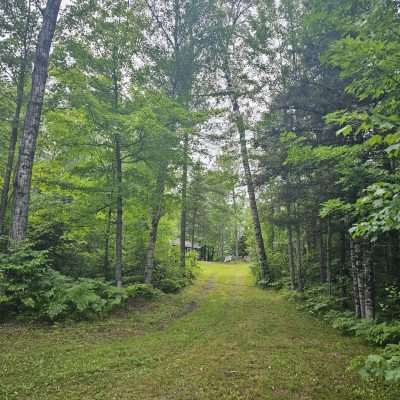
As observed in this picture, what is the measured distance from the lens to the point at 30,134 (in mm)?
7207

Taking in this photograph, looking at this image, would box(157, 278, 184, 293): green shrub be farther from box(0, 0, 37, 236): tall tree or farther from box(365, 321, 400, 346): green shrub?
box(365, 321, 400, 346): green shrub

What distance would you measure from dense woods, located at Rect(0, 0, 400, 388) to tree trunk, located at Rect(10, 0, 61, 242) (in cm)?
3

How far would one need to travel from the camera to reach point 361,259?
6961 millimetres

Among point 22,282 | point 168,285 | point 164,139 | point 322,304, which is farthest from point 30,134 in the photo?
point 322,304

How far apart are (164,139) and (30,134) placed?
3516 mm

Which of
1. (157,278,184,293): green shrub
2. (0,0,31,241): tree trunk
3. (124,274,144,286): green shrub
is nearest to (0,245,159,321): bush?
(0,0,31,241): tree trunk

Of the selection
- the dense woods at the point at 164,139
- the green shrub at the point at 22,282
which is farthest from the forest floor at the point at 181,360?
the dense woods at the point at 164,139

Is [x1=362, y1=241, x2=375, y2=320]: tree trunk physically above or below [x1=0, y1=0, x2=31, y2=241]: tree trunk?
below

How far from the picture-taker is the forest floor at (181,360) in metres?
3.58

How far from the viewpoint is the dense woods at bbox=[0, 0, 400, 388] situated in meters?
6.08

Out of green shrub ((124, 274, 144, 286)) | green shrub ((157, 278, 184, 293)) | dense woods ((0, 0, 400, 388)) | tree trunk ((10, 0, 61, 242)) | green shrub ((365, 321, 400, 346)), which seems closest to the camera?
green shrub ((365, 321, 400, 346))

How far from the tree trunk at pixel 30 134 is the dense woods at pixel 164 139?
0.10 ft

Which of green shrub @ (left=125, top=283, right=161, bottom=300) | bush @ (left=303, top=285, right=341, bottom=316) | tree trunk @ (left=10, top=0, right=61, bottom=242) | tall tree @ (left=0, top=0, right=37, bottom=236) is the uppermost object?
tall tree @ (left=0, top=0, right=37, bottom=236)

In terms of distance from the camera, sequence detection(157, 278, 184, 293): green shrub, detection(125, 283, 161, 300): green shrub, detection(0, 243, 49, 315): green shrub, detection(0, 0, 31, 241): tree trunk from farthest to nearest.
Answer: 1. detection(157, 278, 184, 293): green shrub
2. detection(125, 283, 161, 300): green shrub
3. detection(0, 0, 31, 241): tree trunk
4. detection(0, 243, 49, 315): green shrub
